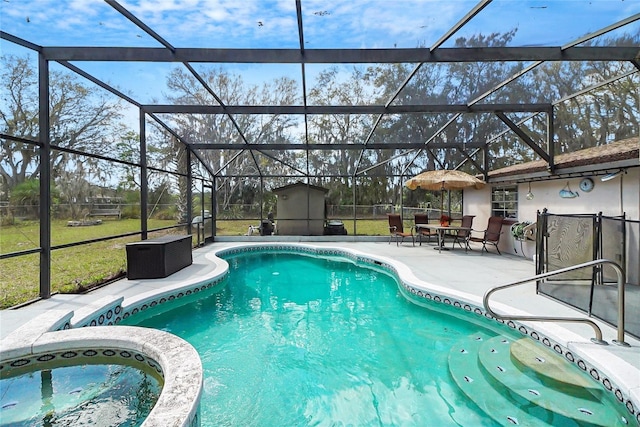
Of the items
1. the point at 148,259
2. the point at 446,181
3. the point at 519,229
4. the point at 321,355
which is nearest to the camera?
the point at 321,355

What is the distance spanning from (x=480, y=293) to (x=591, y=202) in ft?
11.3

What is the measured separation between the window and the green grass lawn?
9718 mm

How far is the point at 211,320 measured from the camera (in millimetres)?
4746

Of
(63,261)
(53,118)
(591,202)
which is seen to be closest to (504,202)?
(591,202)

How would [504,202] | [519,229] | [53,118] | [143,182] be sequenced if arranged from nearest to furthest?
1. [143,182]
2. [519,229]
3. [504,202]
4. [53,118]

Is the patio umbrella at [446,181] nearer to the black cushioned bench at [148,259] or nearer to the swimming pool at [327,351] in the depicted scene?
the swimming pool at [327,351]

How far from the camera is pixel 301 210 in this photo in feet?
43.1

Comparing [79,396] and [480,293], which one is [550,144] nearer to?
[480,293]

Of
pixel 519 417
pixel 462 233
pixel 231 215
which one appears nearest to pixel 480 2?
pixel 519 417

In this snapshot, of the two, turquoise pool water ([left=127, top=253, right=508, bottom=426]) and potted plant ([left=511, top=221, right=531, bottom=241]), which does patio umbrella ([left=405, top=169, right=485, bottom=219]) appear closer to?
potted plant ([left=511, top=221, right=531, bottom=241])

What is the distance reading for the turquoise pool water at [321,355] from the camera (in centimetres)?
270

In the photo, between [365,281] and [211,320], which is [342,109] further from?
[211,320]

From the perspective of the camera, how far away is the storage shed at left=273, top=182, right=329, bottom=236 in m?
13.1

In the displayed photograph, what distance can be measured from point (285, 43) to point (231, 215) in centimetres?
999
